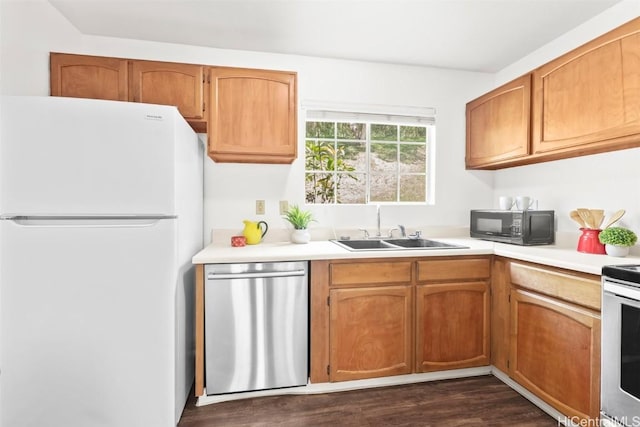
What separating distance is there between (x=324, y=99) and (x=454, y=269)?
5.41 ft

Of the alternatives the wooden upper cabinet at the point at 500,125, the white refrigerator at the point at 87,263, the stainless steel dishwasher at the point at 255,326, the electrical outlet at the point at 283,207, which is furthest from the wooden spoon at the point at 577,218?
the white refrigerator at the point at 87,263

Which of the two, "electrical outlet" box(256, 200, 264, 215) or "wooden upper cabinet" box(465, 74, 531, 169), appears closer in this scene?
"wooden upper cabinet" box(465, 74, 531, 169)

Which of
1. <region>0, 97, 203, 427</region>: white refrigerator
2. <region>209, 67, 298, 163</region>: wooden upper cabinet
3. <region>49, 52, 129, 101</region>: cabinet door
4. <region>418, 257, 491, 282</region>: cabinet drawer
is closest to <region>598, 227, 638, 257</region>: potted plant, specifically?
<region>418, 257, 491, 282</region>: cabinet drawer

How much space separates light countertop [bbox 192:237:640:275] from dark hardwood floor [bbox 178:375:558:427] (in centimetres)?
86

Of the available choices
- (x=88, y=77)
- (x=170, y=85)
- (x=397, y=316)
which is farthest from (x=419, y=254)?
(x=88, y=77)

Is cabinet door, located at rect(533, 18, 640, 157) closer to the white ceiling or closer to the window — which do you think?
the white ceiling

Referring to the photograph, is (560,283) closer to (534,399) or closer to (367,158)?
(534,399)

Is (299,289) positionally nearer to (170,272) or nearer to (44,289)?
(170,272)

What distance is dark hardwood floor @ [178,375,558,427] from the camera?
5.82 ft

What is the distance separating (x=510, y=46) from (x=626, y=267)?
5.99 ft

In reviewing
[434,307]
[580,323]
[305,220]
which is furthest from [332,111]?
[580,323]

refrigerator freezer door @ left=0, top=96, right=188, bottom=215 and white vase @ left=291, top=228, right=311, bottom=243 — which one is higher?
refrigerator freezer door @ left=0, top=96, right=188, bottom=215

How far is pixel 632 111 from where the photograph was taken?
1637 millimetres

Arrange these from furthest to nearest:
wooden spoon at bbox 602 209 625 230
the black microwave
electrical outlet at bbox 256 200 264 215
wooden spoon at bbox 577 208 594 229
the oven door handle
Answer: electrical outlet at bbox 256 200 264 215
the black microwave
wooden spoon at bbox 577 208 594 229
wooden spoon at bbox 602 209 625 230
the oven door handle
